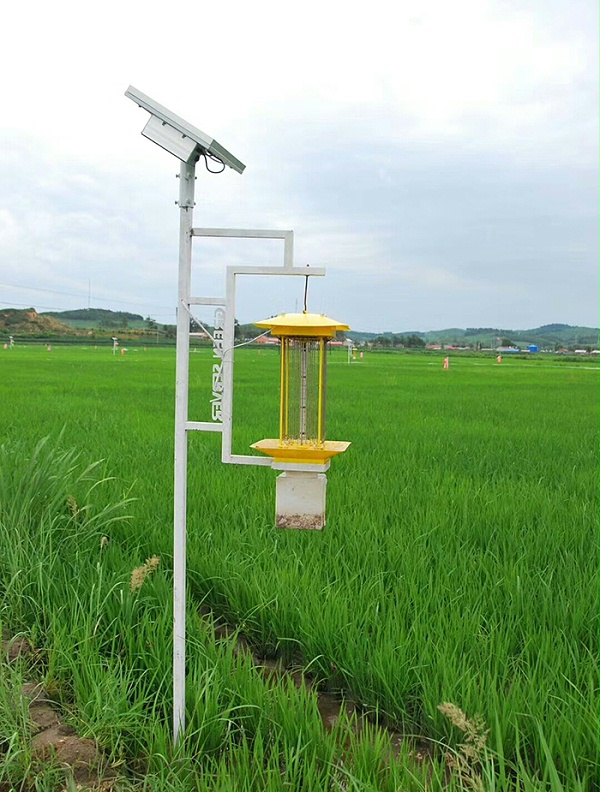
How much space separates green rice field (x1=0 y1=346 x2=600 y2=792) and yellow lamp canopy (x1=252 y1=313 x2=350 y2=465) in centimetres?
70

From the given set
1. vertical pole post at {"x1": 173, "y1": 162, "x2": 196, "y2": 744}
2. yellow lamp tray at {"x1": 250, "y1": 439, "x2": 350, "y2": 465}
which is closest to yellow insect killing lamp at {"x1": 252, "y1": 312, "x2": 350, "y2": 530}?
yellow lamp tray at {"x1": 250, "y1": 439, "x2": 350, "y2": 465}

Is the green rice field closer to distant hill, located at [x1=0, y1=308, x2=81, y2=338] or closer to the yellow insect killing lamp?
the yellow insect killing lamp

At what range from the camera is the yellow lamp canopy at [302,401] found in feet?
8.25

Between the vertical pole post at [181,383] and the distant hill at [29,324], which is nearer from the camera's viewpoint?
the vertical pole post at [181,383]

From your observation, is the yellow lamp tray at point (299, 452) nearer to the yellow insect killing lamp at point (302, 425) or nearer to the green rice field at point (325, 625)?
the yellow insect killing lamp at point (302, 425)

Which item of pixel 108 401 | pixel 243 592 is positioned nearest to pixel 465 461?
pixel 243 592

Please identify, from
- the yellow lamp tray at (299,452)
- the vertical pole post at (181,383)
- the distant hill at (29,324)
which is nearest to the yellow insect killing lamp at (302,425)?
the yellow lamp tray at (299,452)

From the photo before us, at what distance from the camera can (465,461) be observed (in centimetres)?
650

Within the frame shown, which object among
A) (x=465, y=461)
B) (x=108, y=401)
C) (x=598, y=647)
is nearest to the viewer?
(x=598, y=647)

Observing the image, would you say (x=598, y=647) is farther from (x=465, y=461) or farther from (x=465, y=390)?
(x=465, y=390)

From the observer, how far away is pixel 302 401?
268 cm

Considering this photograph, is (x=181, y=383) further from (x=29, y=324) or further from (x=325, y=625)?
(x=29, y=324)

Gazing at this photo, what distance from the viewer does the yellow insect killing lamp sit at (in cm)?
248

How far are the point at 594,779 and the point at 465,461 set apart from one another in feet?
14.9
